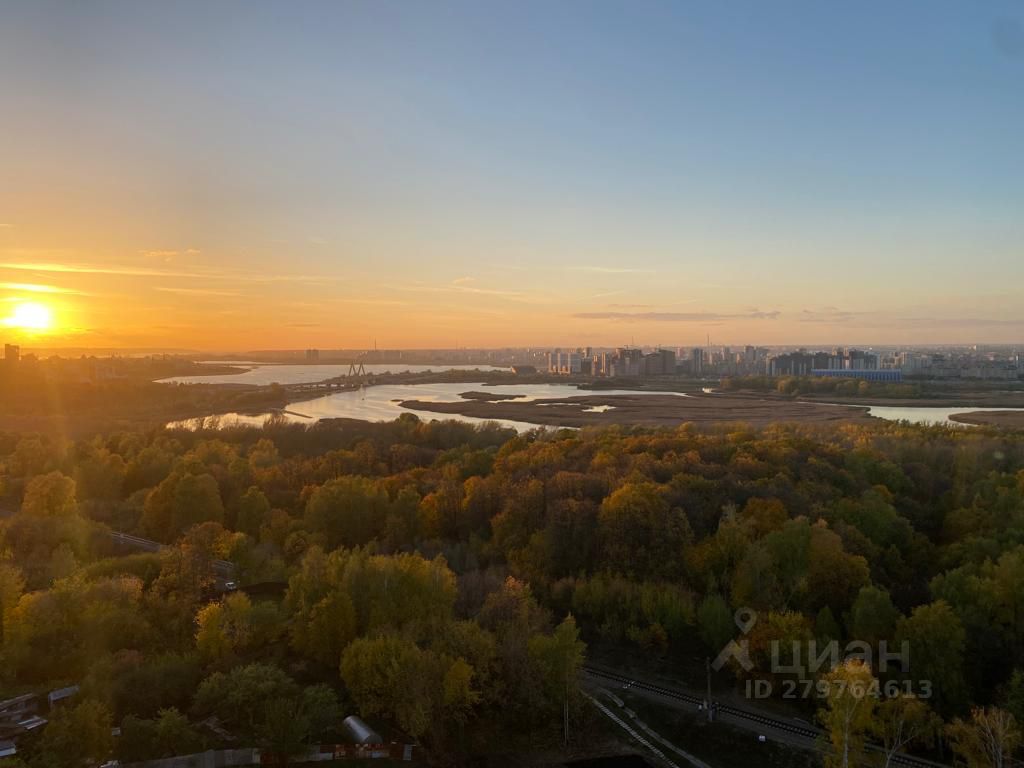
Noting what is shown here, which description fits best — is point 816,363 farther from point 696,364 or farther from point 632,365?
point 632,365

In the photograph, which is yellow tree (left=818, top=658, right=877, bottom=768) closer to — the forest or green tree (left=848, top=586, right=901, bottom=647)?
the forest

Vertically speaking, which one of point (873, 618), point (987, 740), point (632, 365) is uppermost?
point (632, 365)

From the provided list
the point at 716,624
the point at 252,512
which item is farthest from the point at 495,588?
the point at 252,512

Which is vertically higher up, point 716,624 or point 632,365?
point 632,365

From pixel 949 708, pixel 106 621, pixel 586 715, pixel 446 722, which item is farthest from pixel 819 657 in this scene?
pixel 106 621

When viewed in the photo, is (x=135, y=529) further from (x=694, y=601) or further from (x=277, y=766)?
(x=694, y=601)
